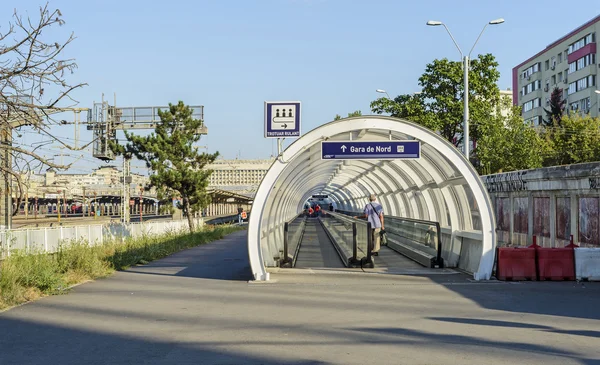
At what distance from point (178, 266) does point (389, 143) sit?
23.3 feet

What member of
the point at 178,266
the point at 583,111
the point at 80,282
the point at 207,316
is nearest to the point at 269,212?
the point at 178,266

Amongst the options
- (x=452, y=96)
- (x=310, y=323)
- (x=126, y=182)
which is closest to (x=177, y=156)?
(x=126, y=182)

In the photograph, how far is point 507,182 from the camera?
2484 cm

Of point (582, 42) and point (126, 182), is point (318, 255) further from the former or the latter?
point (582, 42)

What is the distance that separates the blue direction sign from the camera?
50.3 feet

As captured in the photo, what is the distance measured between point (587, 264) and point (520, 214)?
9.59 meters

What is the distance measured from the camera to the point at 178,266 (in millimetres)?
19422

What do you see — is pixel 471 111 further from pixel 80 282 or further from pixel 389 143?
pixel 80 282

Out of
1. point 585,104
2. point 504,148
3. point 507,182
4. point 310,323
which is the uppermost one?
point 585,104

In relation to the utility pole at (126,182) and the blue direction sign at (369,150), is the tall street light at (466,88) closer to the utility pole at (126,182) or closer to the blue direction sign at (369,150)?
the blue direction sign at (369,150)

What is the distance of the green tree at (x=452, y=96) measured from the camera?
42281 mm

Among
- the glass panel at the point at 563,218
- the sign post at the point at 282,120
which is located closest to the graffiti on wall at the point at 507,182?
the glass panel at the point at 563,218

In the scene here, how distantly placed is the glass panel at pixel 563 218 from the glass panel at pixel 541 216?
0.81m

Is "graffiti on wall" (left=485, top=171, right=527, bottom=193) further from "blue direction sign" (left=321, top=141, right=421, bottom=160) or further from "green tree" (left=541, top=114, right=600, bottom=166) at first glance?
"green tree" (left=541, top=114, right=600, bottom=166)
